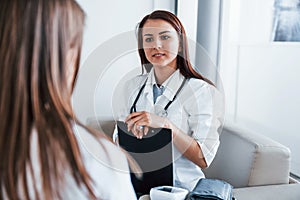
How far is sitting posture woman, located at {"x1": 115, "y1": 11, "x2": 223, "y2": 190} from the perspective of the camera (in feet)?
4.18

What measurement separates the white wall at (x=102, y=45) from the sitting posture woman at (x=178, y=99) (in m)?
0.39

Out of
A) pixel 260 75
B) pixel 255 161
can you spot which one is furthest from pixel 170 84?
pixel 260 75

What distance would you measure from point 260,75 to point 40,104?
1884mm

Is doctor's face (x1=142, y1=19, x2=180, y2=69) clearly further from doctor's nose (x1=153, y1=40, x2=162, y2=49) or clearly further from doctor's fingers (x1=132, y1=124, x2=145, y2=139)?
doctor's fingers (x1=132, y1=124, x2=145, y2=139)

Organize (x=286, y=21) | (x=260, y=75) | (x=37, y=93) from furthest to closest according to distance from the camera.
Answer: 1. (x=260, y=75)
2. (x=286, y=21)
3. (x=37, y=93)

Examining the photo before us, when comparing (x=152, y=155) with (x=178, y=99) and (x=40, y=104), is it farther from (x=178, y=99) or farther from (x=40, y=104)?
(x=40, y=104)

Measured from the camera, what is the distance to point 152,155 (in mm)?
1213

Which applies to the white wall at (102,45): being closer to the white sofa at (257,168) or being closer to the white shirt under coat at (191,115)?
the white shirt under coat at (191,115)

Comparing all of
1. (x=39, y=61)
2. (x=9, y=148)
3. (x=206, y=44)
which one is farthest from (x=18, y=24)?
(x=206, y=44)

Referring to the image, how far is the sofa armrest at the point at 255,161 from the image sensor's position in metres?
1.29

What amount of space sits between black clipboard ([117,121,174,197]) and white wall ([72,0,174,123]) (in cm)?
51

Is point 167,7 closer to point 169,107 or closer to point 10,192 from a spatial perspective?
point 169,107

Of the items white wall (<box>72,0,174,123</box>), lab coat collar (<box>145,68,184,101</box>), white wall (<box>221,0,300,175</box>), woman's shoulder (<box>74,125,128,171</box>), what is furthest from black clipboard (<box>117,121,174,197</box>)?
white wall (<box>221,0,300,175</box>)

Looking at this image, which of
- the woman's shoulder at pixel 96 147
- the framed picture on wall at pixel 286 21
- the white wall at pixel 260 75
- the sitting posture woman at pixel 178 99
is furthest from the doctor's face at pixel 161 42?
the framed picture on wall at pixel 286 21
